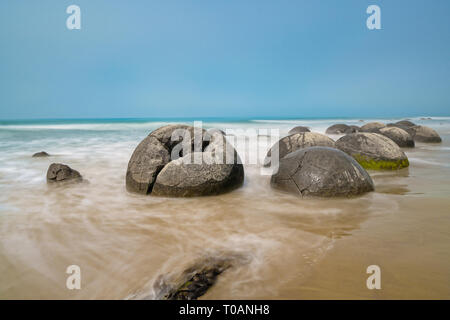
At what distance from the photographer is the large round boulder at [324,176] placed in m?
3.72

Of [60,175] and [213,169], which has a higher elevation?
[213,169]

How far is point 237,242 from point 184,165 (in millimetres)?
1739

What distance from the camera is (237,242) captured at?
253 cm

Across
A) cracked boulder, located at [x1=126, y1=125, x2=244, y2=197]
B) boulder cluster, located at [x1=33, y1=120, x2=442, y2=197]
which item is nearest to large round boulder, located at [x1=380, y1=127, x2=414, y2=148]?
boulder cluster, located at [x1=33, y1=120, x2=442, y2=197]

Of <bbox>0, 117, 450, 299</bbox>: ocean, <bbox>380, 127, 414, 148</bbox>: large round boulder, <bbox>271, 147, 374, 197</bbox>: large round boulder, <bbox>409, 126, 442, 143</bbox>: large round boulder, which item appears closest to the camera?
<bbox>0, 117, 450, 299</bbox>: ocean

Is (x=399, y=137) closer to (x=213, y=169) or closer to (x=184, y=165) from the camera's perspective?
(x=213, y=169)

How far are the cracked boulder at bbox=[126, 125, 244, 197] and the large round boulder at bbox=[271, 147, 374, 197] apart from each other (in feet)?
3.20

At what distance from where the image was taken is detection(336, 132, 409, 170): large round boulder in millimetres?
5812

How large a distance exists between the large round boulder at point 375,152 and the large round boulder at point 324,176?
214 cm

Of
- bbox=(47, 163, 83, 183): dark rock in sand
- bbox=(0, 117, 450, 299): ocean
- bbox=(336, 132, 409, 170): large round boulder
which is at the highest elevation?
bbox=(336, 132, 409, 170): large round boulder

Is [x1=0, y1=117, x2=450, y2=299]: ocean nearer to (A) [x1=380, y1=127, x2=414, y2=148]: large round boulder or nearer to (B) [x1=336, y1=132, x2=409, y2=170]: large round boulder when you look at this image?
(B) [x1=336, y1=132, x2=409, y2=170]: large round boulder

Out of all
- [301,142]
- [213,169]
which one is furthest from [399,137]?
[213,169]

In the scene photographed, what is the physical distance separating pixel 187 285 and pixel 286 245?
3.35ft

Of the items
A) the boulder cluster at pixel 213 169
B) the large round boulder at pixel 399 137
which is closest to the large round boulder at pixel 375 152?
the boulder cluster at pixel 213 169
